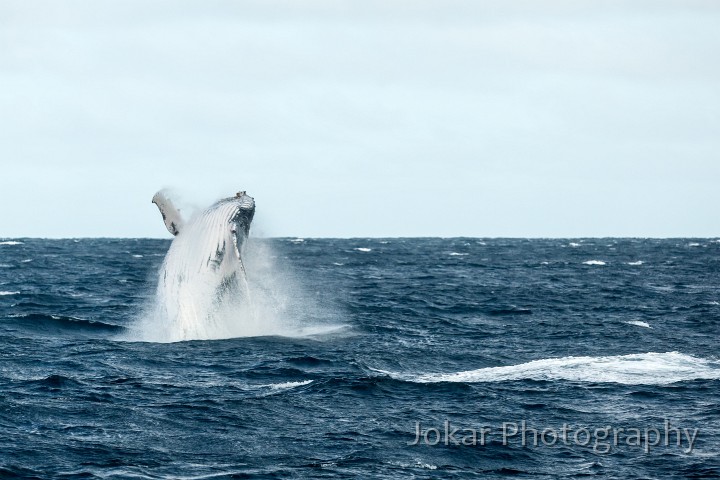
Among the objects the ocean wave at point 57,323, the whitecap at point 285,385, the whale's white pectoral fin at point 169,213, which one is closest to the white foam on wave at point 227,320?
the ocean wave at point 57,323

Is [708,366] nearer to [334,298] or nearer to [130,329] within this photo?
[130,329]

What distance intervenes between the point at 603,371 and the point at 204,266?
924 cm

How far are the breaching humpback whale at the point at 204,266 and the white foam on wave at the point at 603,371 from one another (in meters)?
4.70

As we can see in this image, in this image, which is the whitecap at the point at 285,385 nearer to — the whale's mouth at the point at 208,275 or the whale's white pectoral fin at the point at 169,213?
the whale's mouth at the point at 208,275

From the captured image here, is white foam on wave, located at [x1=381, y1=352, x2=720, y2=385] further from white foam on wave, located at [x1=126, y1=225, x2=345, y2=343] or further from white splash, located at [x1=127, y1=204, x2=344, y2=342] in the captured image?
white foam on wave, located at [x1=126, y1=225, x2=345, y2=343]

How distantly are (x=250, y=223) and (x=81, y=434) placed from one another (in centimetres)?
914

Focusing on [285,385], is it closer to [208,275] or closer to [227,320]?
[208,275]

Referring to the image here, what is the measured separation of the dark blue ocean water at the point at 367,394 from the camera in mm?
14828

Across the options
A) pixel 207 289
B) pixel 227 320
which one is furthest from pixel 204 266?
pixel 227 320

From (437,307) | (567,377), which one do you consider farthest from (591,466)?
(437,307)

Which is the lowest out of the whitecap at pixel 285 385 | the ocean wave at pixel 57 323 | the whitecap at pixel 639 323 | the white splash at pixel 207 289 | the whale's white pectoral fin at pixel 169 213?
the whitecap at pixel 285 385

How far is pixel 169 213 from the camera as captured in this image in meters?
24.2

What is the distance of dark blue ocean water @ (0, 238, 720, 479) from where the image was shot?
48.6ft

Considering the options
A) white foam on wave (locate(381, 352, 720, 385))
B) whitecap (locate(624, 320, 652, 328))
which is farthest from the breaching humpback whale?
whitecap (locate(624, 320, 652, 328))
